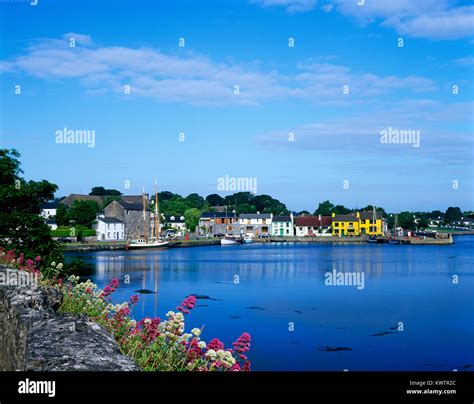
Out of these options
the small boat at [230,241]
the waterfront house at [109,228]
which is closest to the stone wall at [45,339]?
the waterfront house at [109,228]

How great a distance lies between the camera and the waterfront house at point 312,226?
145750mm

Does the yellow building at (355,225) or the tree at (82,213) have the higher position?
the tree at (82,213)

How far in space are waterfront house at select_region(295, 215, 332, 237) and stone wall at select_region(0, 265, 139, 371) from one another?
139122mm

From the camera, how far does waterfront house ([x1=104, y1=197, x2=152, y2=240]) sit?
4488 inches

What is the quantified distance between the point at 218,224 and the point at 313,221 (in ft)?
84.5

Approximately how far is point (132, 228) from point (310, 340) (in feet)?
330

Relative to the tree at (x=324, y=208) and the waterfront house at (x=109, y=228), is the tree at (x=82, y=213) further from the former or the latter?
the tree at (x=324, y=208)

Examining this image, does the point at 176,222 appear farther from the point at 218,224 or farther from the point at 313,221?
the point at 313,221

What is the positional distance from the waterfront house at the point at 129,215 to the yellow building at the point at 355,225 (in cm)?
5042

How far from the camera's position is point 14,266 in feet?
34.8

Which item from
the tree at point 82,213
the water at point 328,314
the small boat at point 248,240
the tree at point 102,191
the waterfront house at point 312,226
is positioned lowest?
the small boat at point 248,240

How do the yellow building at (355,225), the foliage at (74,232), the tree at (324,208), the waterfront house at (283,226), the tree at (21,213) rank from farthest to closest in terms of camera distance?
the tree at (324,208), the waterfront house at (283,226), the yellow building at (355,225), the foliage at (74,232), the tree at (21,213)
